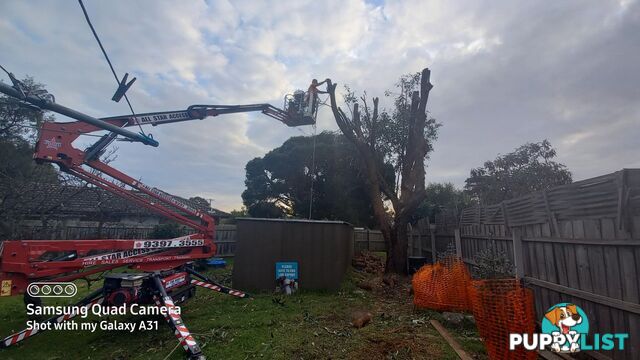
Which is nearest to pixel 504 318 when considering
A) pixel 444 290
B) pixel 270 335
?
pixel 444 290

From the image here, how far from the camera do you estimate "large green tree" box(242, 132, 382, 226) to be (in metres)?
21.5

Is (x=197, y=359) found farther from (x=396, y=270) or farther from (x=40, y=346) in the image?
(x=396, y=270)

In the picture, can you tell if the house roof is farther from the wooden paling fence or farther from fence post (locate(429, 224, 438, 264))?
fence post (locate(429, 224, 438, 264))

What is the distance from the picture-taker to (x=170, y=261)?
7.00 meters

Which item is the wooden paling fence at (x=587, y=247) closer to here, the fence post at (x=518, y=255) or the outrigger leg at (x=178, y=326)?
the fence post at (x=518, y=255)

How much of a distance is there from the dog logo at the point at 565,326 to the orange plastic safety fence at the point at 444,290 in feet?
5.77

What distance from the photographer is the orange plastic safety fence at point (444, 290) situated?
674 centimetres

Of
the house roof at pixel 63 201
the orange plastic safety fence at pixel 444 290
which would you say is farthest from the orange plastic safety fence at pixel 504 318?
the house roof at pixel 63 201

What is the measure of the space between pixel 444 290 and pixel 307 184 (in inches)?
639

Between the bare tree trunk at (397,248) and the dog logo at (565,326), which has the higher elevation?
the bare tree trunk at (397,248)

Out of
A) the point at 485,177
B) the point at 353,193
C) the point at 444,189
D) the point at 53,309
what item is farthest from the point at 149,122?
the point at 444,189

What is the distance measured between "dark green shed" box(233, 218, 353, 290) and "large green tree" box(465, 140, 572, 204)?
17.2 meters

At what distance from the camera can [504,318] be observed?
4145mm

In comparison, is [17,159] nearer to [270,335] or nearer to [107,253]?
[107,253]
